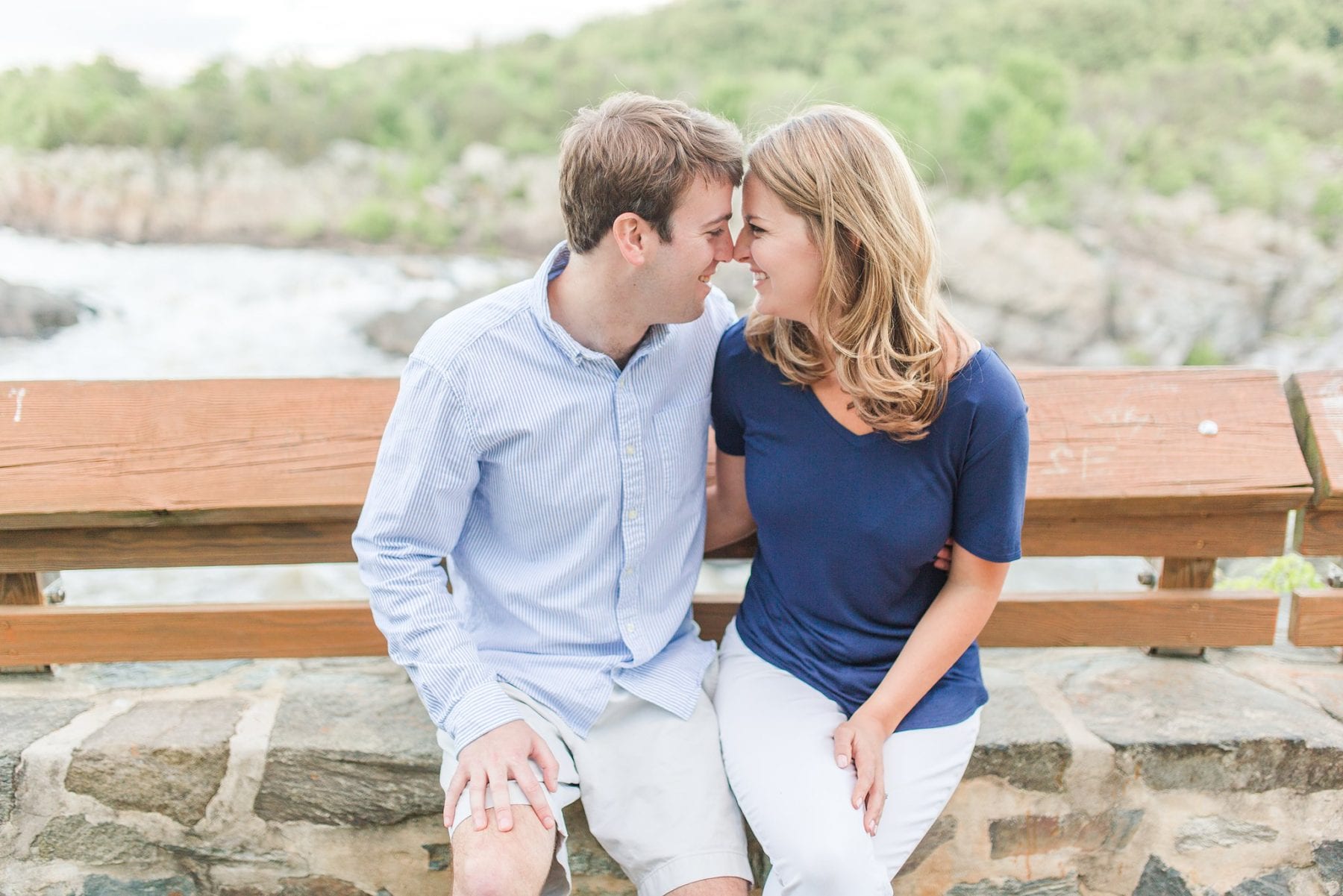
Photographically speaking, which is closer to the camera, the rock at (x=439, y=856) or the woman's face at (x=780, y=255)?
the woman's face at (x=780, y=255)

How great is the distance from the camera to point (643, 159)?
1527 mm

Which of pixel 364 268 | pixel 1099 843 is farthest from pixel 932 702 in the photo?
pixel 364 268

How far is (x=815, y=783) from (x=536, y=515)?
554 mm

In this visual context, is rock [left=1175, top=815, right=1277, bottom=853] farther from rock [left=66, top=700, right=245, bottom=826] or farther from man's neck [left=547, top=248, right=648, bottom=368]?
rock [left=66, top=700, right=245, bottom=826]

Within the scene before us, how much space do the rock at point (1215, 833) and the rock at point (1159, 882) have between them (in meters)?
0.04

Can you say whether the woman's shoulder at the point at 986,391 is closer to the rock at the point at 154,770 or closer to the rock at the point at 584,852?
the rock at the point at 584,852

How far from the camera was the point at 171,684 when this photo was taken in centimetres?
197

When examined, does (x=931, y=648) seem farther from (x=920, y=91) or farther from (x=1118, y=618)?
(x=920, y=91)

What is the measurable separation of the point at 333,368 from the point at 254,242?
9.65 feet

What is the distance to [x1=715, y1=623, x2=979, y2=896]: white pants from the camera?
1.42m

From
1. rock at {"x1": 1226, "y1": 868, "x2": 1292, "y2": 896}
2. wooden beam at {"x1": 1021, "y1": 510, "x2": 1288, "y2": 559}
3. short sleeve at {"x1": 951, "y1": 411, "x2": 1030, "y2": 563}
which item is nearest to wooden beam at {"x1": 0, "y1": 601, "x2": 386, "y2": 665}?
short sleeve at {"x1": 951, "y1": 411, "x2": 1030, "y2": 563}

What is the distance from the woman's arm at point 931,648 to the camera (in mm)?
1524

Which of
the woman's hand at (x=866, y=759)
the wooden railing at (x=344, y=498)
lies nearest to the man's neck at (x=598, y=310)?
the wooden railing at (x=344, y=498)

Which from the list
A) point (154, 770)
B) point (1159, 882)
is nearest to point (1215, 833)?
point (1159, 882)
